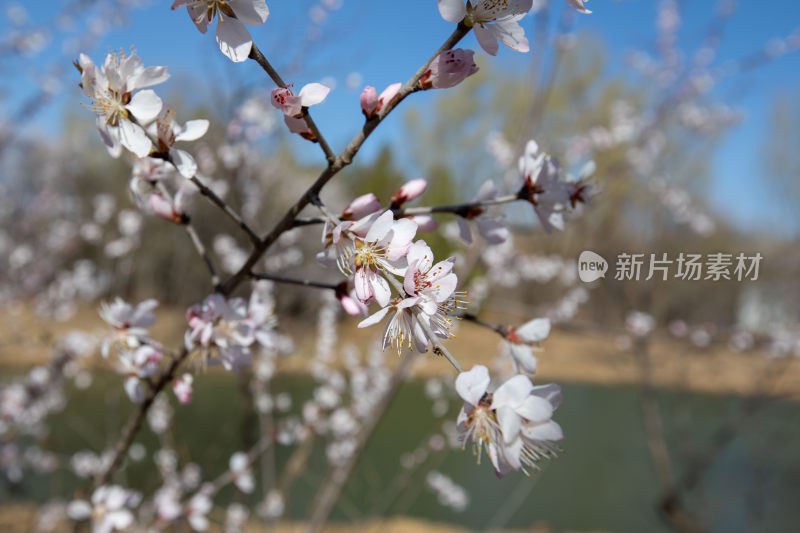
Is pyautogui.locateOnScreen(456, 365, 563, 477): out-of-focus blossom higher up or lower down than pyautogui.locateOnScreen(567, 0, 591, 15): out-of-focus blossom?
lower down

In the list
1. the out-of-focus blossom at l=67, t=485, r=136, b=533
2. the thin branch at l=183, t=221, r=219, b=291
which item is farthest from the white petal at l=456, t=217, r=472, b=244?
the out-of-focus blossom at l=67, t=485, r=136, b=533

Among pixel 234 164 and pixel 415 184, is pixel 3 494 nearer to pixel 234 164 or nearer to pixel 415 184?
pixel 234 164

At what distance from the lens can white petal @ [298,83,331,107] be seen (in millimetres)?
458

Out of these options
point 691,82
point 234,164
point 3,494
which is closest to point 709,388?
point 691,82

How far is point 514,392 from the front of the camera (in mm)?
425

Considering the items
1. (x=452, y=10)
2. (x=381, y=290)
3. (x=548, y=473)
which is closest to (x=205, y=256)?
(x=381, y=290)

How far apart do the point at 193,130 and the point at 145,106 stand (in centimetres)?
7

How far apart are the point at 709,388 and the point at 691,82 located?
257 inches

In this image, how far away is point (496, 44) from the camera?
0.47 metres

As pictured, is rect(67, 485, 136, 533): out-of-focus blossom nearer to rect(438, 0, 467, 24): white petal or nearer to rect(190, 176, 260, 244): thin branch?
rect(190, 176, 260, 244): thin branch

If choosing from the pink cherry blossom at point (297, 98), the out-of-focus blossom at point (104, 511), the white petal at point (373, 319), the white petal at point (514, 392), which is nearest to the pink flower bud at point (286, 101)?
the pink cherry blossom at point (297, 98)

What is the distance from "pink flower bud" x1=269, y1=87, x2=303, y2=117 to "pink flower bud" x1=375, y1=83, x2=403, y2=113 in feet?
0.25

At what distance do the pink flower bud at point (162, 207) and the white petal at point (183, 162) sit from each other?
0.14m

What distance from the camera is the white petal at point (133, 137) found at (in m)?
0.50
